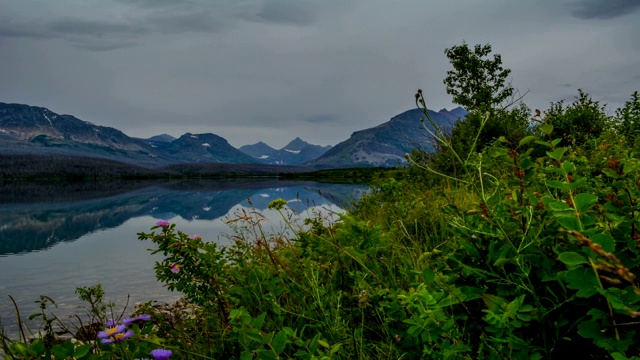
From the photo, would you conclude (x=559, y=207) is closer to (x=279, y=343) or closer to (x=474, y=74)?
(x=279, y=343)

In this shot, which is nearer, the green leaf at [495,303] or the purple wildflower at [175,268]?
the green leaf at [495,303]

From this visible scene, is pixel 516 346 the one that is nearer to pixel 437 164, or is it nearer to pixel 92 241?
pixel 437 164

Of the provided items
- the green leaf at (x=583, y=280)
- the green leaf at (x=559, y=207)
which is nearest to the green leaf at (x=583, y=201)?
the green leaf at (x=559, y=207)

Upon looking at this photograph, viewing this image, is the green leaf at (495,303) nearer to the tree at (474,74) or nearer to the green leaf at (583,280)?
the green leaf at (583,280)

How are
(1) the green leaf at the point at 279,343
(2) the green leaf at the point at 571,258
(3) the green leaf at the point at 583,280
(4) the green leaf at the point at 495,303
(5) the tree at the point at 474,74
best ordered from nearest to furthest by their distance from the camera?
1. (2) the green leaf at the point at 571,258
2. (3) the green leaf at the point at 583,280
3. (1) the green leaf at the point at 279,343
4. (4) the green leaf at the point at 495,303
5. (5) the tree at the point at 474,74

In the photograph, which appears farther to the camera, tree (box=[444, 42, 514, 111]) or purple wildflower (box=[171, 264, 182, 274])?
A: tree (box=[444, 42, 514, 111])

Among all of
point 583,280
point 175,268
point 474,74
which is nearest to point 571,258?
point 583,280

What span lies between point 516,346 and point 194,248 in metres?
2.73

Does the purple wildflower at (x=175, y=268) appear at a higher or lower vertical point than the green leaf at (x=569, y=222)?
lower

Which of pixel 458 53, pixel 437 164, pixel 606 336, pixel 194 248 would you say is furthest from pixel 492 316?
pixel 458 53

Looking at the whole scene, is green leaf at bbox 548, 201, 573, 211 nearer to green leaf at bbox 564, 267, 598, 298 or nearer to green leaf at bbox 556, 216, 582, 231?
green leaf at bbox 556, 216, 582, 231

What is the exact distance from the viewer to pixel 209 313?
14.1 ft

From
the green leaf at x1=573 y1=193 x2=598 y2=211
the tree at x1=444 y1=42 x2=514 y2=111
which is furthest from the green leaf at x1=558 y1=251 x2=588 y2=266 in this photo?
the tree at x1=444 y1=42 x2=514 y2=111

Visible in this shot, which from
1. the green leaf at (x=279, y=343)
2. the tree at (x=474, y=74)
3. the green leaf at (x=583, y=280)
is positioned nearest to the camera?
the green leaf at (x=583, y=280)
